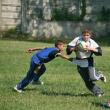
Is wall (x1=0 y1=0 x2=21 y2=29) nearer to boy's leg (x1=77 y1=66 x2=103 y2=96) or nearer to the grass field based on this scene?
the grass field

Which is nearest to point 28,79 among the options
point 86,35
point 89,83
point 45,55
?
point 45,55

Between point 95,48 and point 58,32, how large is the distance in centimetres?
2194

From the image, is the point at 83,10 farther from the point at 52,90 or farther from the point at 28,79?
the point at 28,79

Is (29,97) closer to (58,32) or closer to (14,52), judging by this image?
(14,52)

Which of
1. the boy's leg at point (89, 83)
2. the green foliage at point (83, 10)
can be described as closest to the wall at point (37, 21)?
the green foliage at point (83, 10)

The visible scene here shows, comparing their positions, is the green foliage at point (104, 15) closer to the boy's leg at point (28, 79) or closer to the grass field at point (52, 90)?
the grass field at point (52, 90)

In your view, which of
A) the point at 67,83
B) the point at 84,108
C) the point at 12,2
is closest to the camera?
the point at 84,108

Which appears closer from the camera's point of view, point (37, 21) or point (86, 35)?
point (86, 35)

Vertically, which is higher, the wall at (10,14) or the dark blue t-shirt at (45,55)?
the dark blue t-shirt at (45,55)

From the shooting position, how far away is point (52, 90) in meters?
13.8

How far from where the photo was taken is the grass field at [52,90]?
37.9ft

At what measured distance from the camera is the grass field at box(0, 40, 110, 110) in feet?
37.9

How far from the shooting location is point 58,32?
34.7 meters

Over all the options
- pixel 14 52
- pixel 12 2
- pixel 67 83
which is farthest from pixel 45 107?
pixel 12 2
